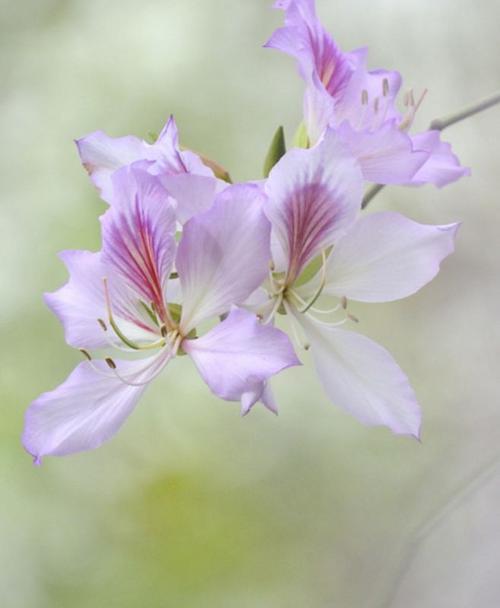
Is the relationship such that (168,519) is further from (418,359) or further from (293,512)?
(418,359)

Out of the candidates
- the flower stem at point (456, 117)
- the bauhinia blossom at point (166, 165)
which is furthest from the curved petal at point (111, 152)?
the flower stem at point (456, 117)

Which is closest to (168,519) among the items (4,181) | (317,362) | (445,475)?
(445,475)

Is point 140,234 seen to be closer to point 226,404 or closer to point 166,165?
point 166,165

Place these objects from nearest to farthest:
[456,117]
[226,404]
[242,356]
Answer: [242,356], [456,117], [226,404]

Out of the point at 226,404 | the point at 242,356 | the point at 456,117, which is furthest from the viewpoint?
the point at 226,404

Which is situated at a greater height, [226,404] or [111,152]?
[111,152]

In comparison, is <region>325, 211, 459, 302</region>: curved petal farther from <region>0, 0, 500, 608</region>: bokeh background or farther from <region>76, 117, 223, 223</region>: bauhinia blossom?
<region>0, 0, 500, 608</region>: bokeh background

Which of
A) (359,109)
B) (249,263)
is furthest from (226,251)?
(359,109)
